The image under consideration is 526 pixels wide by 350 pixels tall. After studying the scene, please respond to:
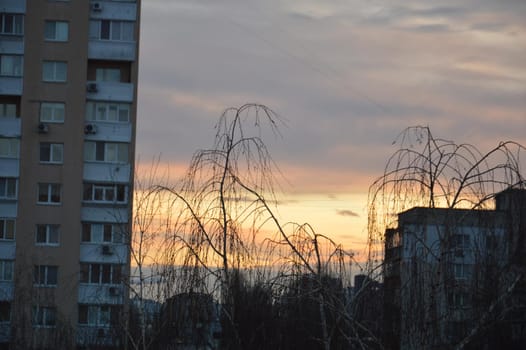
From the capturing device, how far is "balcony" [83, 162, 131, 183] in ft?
182

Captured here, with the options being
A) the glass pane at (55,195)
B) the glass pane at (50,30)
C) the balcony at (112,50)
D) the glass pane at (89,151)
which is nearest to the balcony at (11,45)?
the glass pane at (50,30)

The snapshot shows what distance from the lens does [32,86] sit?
183ft

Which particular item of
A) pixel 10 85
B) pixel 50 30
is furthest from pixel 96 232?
pixel 50 30

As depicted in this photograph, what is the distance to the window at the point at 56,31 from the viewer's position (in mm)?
55906

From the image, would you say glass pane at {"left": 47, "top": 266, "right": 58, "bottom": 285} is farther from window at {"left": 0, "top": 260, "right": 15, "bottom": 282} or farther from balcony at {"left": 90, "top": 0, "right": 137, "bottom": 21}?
balcony at {"left": 90, "top": 0, "right": 137, "bottom": 21}

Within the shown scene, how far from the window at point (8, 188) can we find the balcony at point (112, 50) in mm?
8099

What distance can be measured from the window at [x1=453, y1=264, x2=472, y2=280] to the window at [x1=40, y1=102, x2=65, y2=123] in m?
43.7

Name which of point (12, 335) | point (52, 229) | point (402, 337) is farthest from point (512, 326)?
point (52, 229)

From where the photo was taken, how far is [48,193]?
55.6m

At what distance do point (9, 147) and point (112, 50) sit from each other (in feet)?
25.9

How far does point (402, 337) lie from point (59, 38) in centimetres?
4523

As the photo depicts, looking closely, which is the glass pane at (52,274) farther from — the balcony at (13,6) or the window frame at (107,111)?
the balcony at (13,6)

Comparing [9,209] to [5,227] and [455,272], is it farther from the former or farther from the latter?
[455,272]

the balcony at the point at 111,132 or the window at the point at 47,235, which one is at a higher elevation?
the balcony at the point at 111,132
